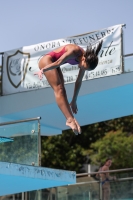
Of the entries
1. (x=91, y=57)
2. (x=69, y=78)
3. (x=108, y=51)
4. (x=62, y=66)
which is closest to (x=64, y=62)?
(x=91, y=57)

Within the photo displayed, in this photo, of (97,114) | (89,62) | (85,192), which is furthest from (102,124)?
(89,62)

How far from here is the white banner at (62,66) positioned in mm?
12898

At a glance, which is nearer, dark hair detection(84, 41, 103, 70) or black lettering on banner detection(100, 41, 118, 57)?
dark hair detection(84, 41, 103, 70)

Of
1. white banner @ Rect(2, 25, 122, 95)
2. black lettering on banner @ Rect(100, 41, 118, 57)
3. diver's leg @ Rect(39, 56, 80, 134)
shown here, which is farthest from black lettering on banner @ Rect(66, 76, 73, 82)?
diver's leg @ Rect(39, 56, 80, 134)

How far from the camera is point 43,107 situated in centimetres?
1344

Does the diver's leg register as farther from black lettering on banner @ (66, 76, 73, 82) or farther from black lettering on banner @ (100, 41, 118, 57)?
black lettering on banner @ (66, 76, 73, 82)

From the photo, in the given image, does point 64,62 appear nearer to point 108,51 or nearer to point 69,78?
point 108,51

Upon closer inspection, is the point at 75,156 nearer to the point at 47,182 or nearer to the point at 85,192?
the point at 85,192

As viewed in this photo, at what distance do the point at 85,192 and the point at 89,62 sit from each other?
6334 mm

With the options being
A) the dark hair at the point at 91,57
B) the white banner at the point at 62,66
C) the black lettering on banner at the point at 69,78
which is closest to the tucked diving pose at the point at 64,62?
the dark hair at the point at 91,57

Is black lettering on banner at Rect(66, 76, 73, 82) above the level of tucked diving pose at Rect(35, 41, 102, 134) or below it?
above

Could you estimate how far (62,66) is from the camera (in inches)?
536

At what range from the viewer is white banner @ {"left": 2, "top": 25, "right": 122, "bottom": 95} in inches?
508

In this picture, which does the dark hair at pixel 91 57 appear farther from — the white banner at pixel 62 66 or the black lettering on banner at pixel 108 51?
the black lettering on banner at pixel 108 51
